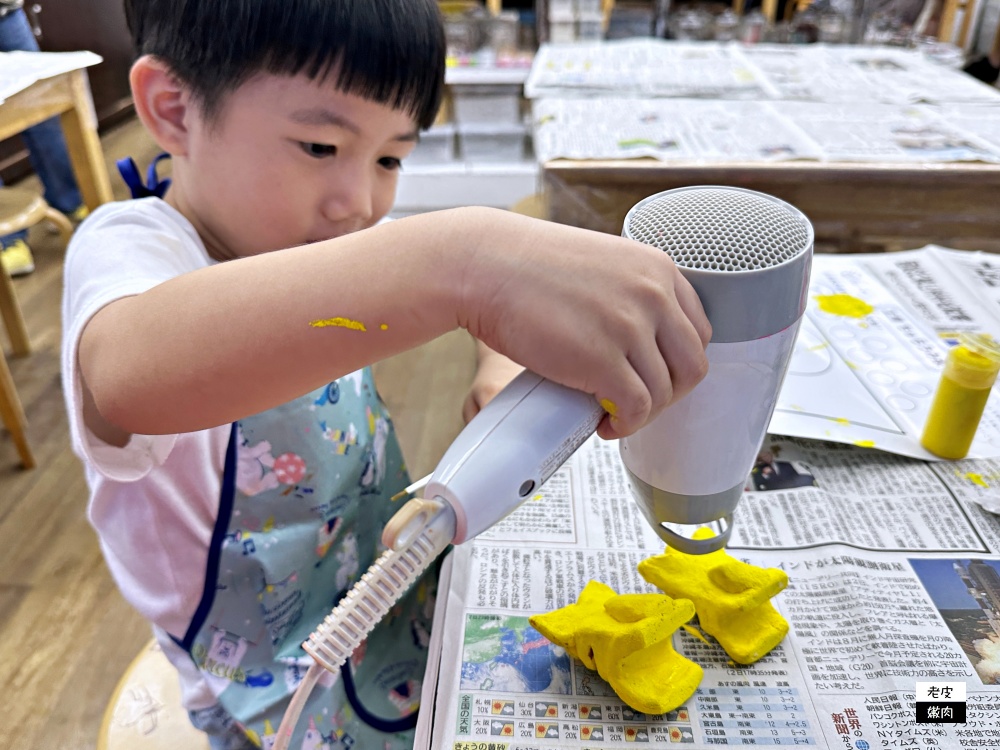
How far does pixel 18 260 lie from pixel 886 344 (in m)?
2.50

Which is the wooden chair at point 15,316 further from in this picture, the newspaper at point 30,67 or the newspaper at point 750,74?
the newspaper at point 750,74

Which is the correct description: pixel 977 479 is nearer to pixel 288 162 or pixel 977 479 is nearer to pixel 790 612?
pixel 790 612

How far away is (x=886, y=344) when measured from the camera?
86cm

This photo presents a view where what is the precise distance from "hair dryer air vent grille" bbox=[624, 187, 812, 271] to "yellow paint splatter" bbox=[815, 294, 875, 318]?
553mm

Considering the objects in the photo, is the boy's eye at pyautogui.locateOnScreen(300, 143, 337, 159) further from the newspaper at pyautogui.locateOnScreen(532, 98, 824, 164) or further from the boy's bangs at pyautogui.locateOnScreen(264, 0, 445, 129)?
the newspaper at pyautogui.locateOnScreen(532, 98, 824, 164)

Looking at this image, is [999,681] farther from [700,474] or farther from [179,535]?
[179,535]

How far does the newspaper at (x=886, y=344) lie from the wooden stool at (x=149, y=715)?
63cm

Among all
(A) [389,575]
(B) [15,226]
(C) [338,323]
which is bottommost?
(B) [15,226]

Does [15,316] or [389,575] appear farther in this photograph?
[15,316]

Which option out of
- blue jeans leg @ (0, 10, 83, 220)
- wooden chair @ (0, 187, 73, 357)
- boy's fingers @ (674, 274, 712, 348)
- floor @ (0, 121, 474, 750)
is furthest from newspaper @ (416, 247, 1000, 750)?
blue jeans leg @ (0, 10, 83, 220)

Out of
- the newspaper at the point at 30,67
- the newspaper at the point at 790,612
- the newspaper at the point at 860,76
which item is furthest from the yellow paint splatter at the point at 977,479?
the newspaper at the point at 30,67

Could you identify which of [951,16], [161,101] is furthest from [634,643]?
[951,16]

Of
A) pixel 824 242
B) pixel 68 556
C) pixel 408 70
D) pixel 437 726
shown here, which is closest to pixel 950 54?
pixel 824 242

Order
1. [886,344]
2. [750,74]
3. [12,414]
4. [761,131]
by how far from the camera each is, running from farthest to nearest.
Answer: [750,74]
[12,414]
[761,131]
[886,344]
